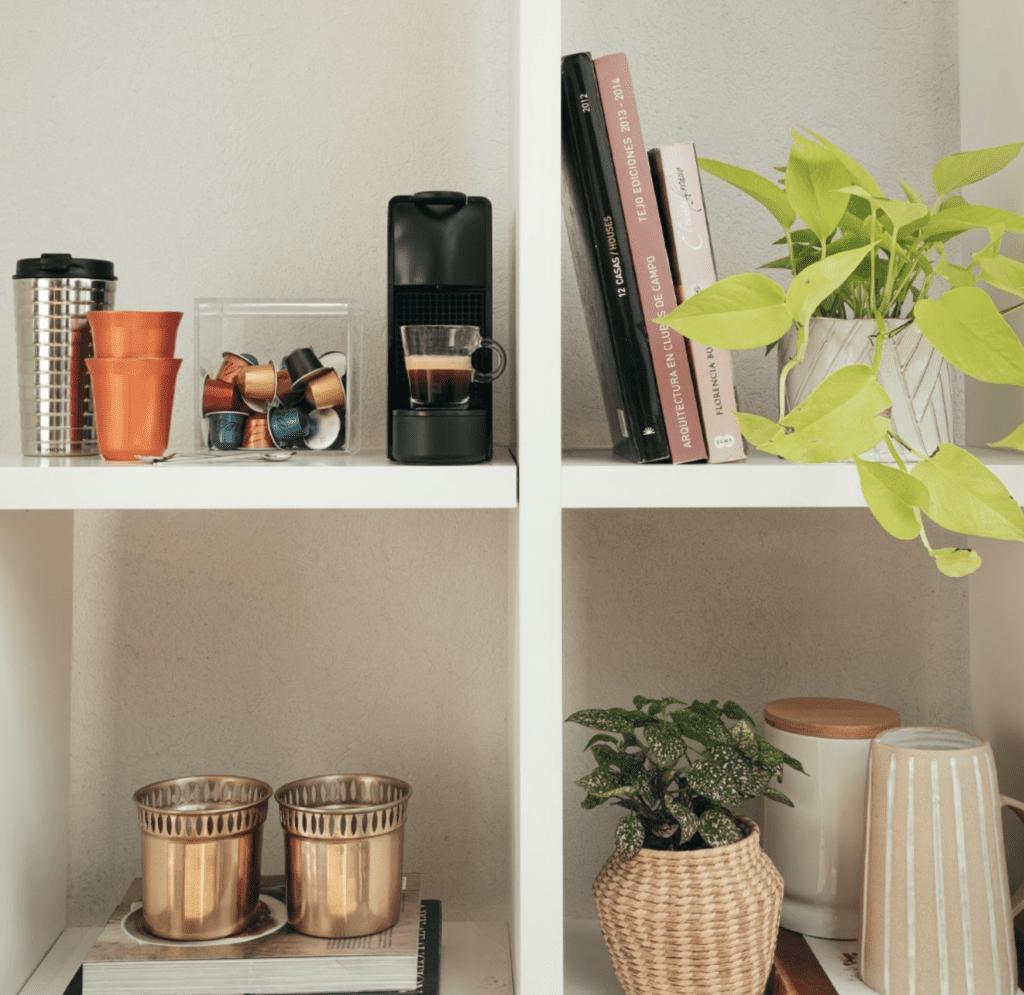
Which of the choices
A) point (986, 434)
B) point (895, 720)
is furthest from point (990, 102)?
point (895, 720)

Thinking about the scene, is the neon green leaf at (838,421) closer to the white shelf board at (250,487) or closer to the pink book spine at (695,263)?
the pink book spine at (695,263)

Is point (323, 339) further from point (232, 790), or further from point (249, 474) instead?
point (232, 790)

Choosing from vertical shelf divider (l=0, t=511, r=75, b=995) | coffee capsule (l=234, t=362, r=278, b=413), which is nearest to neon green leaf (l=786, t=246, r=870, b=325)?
coffee capsule (l=234, t=362, r=278, b=413)

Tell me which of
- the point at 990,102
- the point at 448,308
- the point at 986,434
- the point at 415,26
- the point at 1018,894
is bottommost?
the point at 1018,894

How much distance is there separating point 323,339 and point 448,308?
226mm

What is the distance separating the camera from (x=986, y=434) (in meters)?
1.05

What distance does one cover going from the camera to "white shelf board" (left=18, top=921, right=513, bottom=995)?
93 cm

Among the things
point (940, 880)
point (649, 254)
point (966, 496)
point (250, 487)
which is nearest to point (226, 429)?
point (250, 487)

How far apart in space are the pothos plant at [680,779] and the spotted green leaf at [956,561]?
23 cm

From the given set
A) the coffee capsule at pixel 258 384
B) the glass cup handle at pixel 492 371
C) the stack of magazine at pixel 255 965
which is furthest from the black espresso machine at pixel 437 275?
the stack of magazine at pixel 255 965

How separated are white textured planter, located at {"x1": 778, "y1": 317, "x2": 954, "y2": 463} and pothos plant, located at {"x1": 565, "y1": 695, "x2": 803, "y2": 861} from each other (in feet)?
0.89

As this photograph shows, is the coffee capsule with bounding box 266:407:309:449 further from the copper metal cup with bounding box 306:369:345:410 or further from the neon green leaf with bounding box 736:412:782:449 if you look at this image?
the neon green leaf with bounding box 736:412:782:449

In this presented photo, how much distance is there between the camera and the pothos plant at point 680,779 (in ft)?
2.75

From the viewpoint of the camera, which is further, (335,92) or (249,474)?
(335,92)
